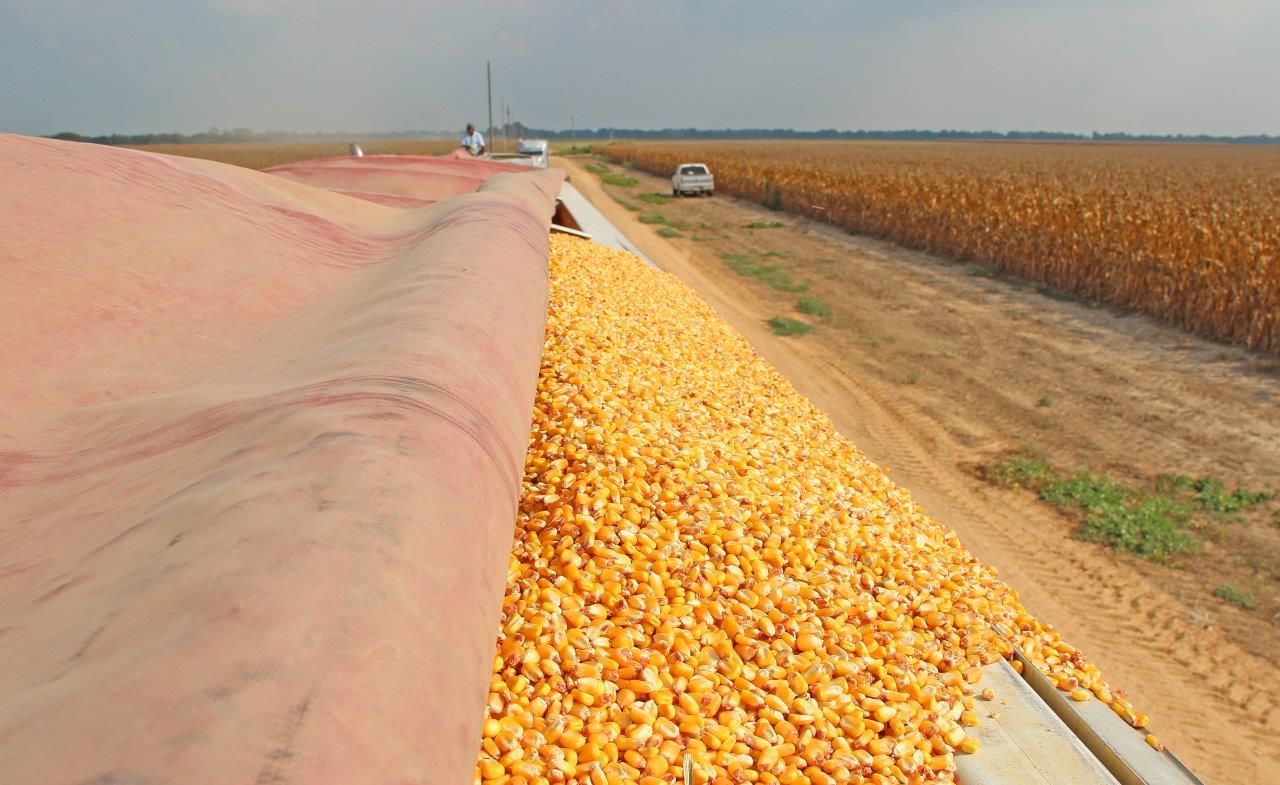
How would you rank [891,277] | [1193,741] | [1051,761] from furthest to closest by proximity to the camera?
[891,277], [1193,741], [1051,761]

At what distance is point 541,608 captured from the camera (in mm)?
2797

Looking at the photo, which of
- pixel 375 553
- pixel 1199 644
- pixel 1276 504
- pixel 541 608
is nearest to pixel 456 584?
pixel 375 553

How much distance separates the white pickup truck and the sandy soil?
57.5 ft

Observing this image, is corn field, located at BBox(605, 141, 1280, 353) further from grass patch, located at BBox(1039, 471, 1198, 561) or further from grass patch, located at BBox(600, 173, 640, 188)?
grass patch, located at BBox(600, 173, 640, 188)

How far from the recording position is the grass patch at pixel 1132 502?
6027 mm

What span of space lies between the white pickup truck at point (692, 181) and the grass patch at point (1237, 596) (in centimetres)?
2947

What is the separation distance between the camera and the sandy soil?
4637mm

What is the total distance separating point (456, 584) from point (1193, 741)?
4.31 m

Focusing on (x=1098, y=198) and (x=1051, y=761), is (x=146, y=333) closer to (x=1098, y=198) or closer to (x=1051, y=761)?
(x=1051, y=761)

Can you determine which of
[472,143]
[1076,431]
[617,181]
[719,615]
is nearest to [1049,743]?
[719,615]

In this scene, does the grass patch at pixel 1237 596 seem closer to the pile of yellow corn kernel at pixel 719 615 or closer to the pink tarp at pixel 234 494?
the pile of yellow corn kernel at pixel 719 615

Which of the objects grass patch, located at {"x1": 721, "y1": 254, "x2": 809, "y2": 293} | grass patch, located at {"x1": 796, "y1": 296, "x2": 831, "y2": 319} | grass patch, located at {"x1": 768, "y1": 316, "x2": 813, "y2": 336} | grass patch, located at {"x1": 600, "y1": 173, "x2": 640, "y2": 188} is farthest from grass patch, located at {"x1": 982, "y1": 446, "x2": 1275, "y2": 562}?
grass patch, located at {"x1": 600, "y1": 173, "x2": 640, "y2": 188}

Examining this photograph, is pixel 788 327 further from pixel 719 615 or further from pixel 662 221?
pixel 662 221

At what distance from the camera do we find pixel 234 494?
1611 mm
